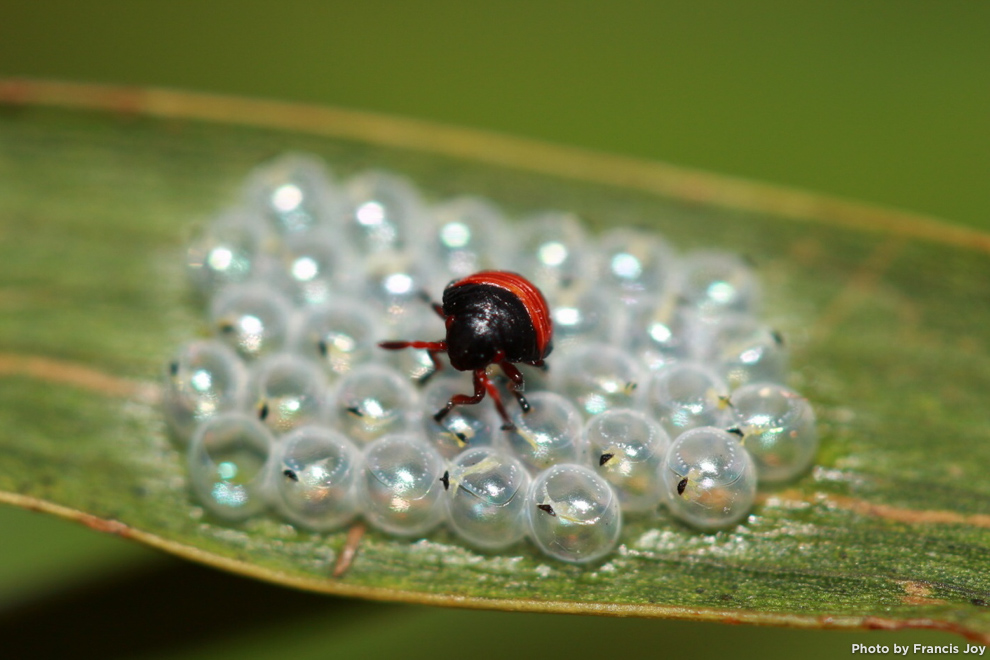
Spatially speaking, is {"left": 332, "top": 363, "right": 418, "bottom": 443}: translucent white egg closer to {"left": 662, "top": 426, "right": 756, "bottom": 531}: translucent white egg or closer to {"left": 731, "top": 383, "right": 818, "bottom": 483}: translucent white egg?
{"left": 662, "top": 426, "right": 756, "bottom": 531}: translucent white egg

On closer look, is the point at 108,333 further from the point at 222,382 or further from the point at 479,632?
the point at 479,632

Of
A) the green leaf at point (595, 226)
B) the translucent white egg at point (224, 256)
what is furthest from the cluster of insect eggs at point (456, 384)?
the green leaf at point (595, 226)

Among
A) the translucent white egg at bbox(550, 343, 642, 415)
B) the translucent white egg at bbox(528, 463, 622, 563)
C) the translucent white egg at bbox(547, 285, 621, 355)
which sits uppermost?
the translucent white egg at bbox(547, 285, 621, 355)

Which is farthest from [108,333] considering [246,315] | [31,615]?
[31,615]

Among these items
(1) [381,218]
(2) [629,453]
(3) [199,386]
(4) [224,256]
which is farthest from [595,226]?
(3) [199,386]

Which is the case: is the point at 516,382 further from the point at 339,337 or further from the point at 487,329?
the point at 339,337

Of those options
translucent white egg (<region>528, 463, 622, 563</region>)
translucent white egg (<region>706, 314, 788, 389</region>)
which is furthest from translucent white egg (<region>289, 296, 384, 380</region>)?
translucent white egg (<region>706, 314, 788, 389</region>)

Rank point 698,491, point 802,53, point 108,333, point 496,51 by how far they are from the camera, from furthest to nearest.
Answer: point 496,51, point 802,53, point 108,333, point 698,491
